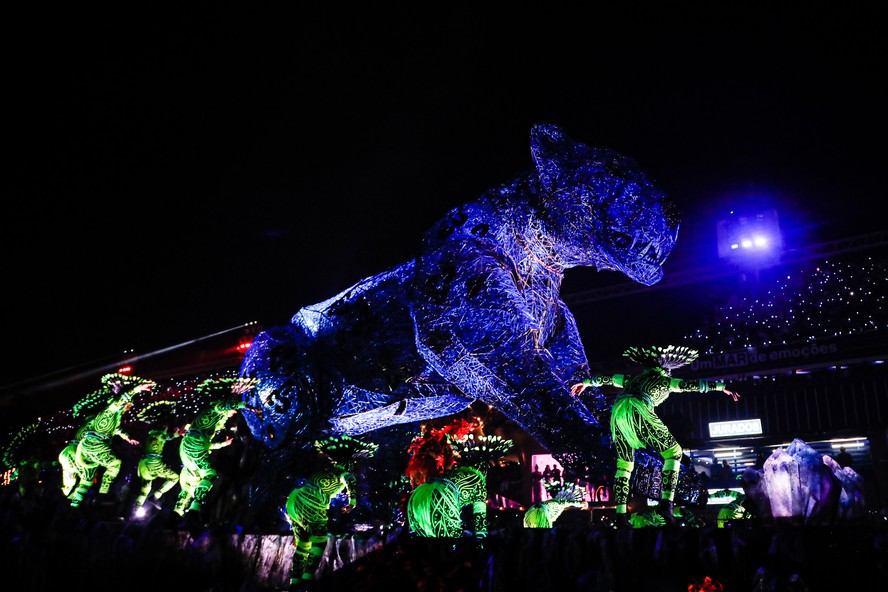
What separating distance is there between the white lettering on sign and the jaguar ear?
8835 mm

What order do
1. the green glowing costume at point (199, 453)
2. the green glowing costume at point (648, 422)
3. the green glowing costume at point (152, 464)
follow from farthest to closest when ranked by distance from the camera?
1. the green glowing costume at point (152, 464)
2. the green glowing costume at point (199, 453)
3. the green glowing costume at point (648, 422)

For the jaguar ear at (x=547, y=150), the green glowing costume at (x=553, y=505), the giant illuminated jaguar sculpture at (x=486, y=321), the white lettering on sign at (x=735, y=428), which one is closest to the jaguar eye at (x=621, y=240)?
the giant illuminated jaguar sculpture at (x=486, y=321)

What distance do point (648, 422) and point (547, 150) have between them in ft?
4.91

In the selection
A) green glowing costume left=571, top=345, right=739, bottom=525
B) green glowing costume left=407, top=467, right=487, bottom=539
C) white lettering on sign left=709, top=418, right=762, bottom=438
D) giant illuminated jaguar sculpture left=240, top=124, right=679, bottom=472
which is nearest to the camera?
green glowing costume left=571, top=345, right=739, bottom=525

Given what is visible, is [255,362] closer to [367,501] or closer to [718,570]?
[367,501]

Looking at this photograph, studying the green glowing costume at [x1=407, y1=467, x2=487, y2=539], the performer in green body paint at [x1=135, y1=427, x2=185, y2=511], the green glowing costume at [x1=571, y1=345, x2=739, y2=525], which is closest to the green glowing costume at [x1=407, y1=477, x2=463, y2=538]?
the green glowing costume at [x1=407, y1=467, x2=487, y2=539]

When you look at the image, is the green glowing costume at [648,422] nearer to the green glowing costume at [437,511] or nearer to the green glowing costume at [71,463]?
the green glowing costume at [437,511]

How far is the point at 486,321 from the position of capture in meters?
3.31

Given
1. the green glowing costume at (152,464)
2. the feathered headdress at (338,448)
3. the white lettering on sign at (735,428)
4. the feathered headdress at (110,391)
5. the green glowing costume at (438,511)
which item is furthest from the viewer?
the white lettering on sign at (735,428)

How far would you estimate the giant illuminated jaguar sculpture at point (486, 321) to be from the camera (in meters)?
3.19

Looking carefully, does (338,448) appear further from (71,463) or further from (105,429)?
(71,463)

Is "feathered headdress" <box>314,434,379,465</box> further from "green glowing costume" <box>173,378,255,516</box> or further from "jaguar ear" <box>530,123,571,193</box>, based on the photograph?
"jaguar ear" <box>530,123,571,193</box>

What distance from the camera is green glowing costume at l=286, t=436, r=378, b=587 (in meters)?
3.49

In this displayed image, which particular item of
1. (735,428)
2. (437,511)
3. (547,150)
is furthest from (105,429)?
(735,428)
